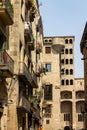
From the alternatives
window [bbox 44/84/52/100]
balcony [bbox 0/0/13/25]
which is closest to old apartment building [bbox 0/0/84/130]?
balcony [bbox 0/0/13/25]

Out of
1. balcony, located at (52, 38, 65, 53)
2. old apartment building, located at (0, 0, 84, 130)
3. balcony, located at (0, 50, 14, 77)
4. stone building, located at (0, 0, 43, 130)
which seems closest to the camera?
balcony, located at (52, 38, 65, 53)

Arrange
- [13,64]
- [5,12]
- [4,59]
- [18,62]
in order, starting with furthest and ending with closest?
[18,62], [13,64], [4,59], [5,12]

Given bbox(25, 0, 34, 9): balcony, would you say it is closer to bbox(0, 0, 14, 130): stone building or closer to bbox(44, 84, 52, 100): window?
bbox(0, 0, 14, 130): stone building

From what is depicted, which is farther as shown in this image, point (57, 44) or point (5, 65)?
point (5, 65)

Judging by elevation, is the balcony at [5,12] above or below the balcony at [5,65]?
above

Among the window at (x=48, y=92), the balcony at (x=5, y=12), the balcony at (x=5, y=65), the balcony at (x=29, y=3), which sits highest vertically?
the window at (x=48, y=92)

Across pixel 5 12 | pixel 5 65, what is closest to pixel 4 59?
pixel 5 65

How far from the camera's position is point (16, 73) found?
26.0 metres

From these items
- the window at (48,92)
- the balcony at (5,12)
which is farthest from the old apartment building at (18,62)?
the window at (48,92)

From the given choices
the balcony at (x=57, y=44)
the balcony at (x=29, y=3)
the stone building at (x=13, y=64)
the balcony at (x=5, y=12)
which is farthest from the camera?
the balcony at (x=29, y=3)

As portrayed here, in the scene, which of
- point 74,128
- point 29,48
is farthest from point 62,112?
point 29,48

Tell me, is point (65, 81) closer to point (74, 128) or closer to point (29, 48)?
point (74, 128)

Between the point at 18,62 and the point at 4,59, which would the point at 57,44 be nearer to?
the point at 4,59

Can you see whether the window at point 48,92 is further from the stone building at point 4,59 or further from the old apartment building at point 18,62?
the stone building at point 4,59
